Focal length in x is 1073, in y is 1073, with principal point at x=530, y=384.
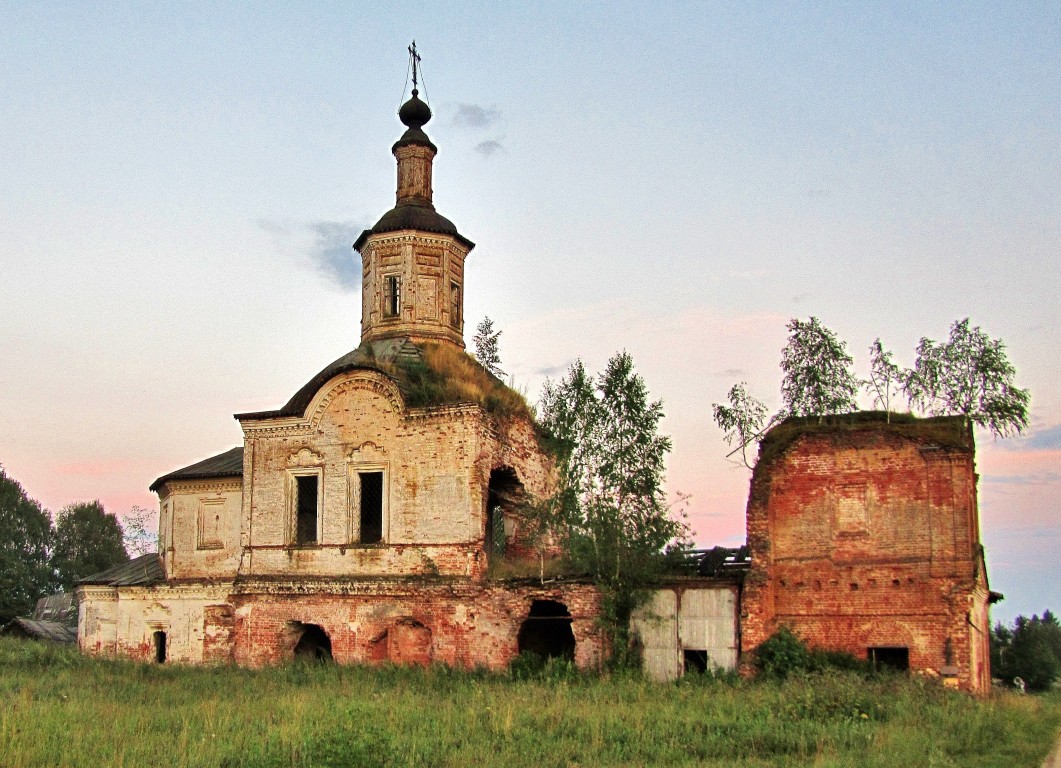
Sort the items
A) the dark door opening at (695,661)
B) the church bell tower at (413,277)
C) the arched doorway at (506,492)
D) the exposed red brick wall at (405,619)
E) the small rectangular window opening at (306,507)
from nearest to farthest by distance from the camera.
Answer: the dark door opening at (695,661), the exposed red brick wall at (405,619), the small rectangular window opening at (306,507), the arched doorway at (506,492), the church bell tower at (413,277)

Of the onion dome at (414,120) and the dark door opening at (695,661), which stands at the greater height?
the onion dome at (414,120)

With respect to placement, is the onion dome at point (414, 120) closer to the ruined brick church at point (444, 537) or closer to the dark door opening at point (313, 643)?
the ruined brick church at point (444, 537)

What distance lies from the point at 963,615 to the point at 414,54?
59.3 feet

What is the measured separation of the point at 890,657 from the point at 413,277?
13.2 meters

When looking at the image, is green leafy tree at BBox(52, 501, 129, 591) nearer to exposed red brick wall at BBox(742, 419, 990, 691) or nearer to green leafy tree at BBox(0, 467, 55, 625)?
green leafy tree at BBox(0, 467, 55, 625)

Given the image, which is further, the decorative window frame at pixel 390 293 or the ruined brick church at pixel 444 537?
the decorative window frame at pixel 390 293

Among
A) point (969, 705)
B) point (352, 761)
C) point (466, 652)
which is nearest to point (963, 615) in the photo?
point (969, 705)

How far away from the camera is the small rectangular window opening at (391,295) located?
983 inches

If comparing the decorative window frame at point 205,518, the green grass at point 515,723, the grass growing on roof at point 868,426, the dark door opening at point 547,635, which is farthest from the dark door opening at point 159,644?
the grass growing on roof at point 868,426

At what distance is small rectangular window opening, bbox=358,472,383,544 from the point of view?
2228 cm

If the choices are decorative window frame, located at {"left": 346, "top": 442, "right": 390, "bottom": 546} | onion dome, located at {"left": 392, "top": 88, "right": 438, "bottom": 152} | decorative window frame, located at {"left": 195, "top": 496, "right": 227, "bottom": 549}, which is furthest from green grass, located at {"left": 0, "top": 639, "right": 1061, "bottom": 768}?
onion dome, located at {"left": 392, "top": 88, "right": 438, "bottom": 152}

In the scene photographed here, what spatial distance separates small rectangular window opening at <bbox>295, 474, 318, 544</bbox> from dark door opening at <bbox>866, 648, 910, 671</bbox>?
1142cm

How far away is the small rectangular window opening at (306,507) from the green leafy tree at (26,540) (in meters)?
35.0

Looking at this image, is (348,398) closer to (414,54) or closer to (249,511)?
(249,511)
